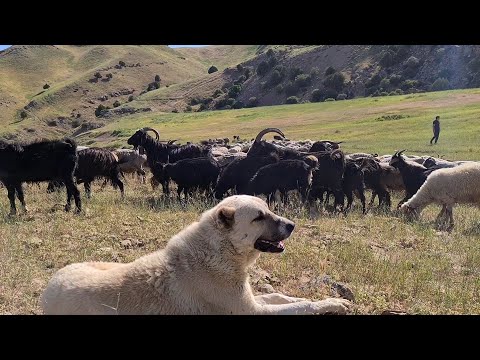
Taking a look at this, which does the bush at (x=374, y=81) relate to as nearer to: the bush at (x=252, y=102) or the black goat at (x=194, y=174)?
the bush at (x=252, y=102)

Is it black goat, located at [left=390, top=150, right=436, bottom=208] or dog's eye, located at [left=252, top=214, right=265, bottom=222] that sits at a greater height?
dog's eye, located at [left=252, top=214, right=265, bottom=222]

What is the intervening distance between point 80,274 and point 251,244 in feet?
5.86

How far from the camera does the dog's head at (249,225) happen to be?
5.14 metres

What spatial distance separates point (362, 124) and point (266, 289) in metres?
39.6

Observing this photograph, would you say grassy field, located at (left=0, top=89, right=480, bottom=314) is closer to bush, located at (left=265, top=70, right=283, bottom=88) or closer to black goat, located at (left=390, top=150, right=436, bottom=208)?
black goat, located at (left=390, top=150, right=436, bottom=208)

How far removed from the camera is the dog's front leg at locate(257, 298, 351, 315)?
16.7 feet

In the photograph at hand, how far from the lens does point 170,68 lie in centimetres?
11156

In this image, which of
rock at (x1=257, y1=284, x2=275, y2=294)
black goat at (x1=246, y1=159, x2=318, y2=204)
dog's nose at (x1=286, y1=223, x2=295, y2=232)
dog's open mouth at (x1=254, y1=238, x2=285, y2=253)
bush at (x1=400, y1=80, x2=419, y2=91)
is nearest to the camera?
dog's open mouth at (x1=254, y1=238, x2=285, y2=253)

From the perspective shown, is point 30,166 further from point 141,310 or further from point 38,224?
point 141,310

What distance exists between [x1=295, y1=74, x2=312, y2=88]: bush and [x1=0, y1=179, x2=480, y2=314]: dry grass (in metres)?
67.1

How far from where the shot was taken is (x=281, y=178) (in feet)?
42.8

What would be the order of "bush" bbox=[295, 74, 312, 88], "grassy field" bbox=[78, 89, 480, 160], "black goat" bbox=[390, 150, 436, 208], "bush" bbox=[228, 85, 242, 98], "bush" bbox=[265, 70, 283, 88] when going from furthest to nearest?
"bush" bbox=[228, 85, 242, 98] → "bush" bbox=[265, 70, 283, 88] → "bush" bbox=[295, 74, 312, 88] → "grassy field" bbox=[78, 89, 480, 160] → "black goat" bbox=[390, 150, 436, 208]

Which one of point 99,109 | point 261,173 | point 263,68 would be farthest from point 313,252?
point 263,68

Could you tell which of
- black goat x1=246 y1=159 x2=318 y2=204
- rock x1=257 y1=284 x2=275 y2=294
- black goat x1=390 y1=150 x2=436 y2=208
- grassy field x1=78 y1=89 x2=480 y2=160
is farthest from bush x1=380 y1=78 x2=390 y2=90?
rock x1=257 y1=284 x2=275 y2=294
